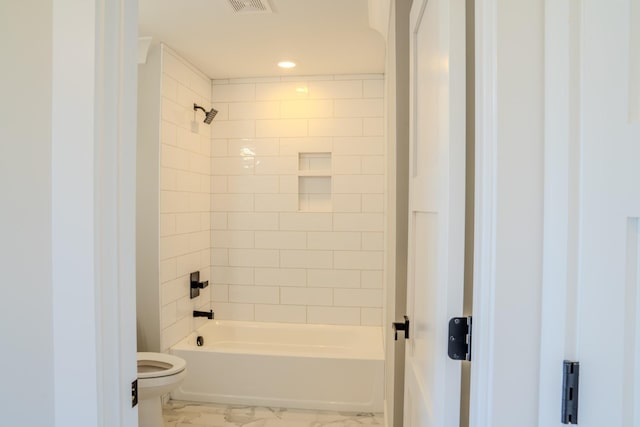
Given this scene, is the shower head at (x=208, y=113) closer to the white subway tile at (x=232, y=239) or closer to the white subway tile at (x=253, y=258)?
the white subway tile at (x=232, y=239)

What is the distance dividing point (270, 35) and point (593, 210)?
2.50m

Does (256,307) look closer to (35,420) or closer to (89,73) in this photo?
(35,420)

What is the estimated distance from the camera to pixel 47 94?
2.73ft

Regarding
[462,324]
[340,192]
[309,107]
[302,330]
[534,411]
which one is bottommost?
[302,330]

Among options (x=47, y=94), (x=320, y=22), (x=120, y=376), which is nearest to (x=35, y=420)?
(x=120, y=376)

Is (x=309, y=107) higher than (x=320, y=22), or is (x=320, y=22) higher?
(x=320, y=22)

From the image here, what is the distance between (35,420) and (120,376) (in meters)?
0.21

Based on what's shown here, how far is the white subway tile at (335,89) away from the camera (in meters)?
3.42

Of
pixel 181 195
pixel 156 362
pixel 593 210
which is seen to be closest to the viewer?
pixel 593 210

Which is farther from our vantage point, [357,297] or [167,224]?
[357,297]

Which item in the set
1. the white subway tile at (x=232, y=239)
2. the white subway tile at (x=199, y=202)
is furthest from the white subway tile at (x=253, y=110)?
the white subway tile at (x=232, y=239)

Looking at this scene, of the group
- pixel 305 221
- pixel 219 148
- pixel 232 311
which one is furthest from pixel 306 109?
pixel 232 311

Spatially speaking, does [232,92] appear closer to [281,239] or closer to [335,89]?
[335,89]

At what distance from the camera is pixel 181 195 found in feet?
10.1
